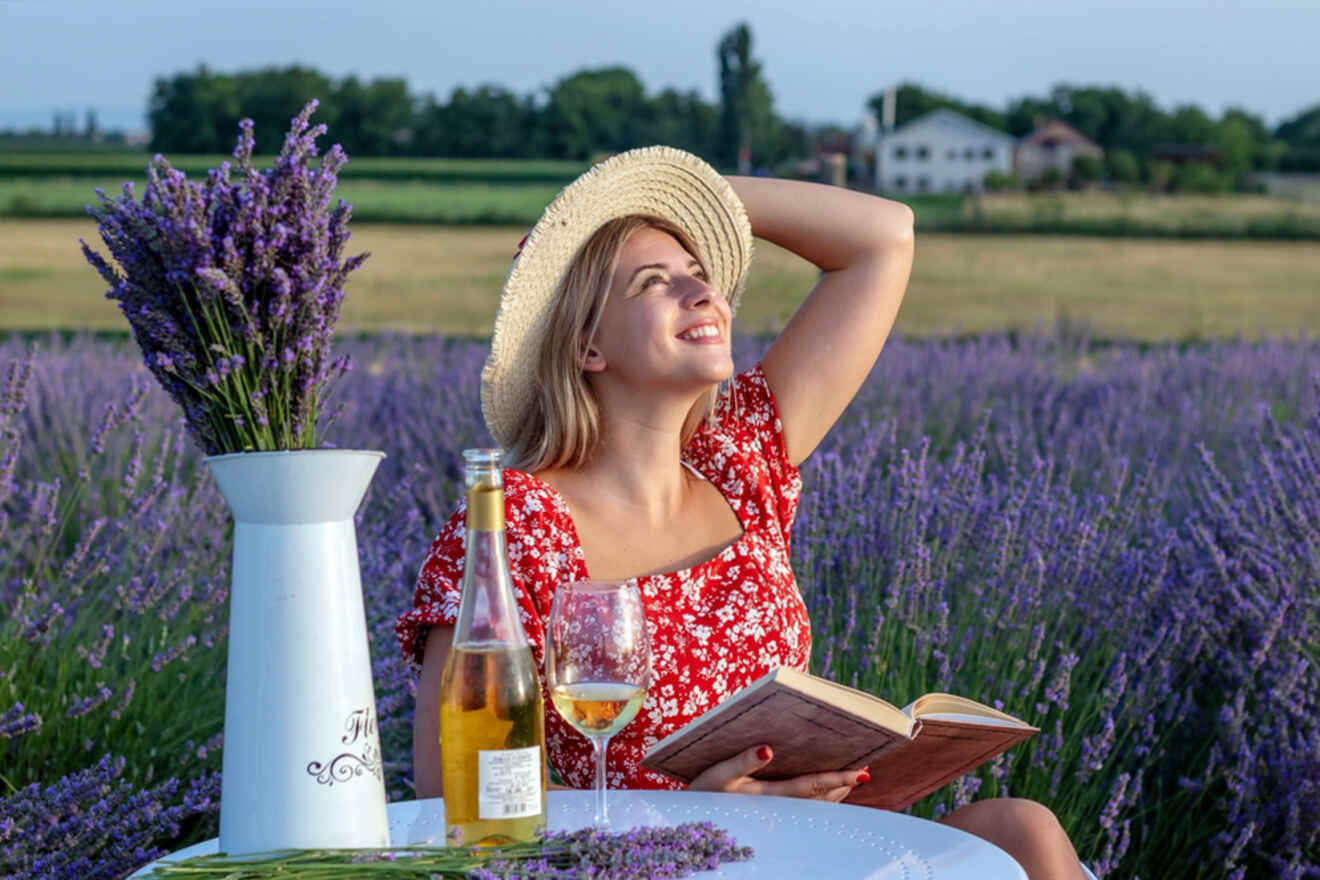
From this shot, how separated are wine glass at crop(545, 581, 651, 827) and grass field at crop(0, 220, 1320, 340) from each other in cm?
780

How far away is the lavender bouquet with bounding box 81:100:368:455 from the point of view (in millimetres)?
1213

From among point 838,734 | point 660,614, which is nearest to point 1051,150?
Answer: point 660,614

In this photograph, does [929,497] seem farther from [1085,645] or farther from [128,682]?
[128,682]

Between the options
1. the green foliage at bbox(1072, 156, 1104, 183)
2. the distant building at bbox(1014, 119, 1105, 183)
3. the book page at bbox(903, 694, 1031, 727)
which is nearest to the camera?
the book page at bbox(903, 694, 1031, 727)

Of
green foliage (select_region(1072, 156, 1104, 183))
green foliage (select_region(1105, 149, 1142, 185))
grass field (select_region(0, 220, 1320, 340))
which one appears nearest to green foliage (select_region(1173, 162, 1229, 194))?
green foliage (select_region(1105, 149, 1142, 185))

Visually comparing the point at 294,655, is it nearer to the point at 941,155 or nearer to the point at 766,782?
the point at 766,782

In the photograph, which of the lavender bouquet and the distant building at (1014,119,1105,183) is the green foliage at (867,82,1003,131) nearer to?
the distant building at (1014,119,1105,183)

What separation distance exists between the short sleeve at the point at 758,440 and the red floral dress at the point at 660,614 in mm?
99

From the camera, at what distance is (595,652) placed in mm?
1396

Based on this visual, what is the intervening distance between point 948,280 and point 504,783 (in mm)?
11992

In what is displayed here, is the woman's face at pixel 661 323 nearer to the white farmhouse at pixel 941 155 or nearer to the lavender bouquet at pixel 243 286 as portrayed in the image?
the lavender bouquet at pixel 243 286

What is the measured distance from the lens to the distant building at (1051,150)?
1770cm

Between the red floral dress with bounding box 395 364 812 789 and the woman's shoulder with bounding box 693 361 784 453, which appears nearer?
the red floral dress with bounding box 395 364 812 789

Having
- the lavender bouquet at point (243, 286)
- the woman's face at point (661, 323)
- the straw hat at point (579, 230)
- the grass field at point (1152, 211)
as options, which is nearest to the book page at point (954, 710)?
the woman's face at point (661, 323)
